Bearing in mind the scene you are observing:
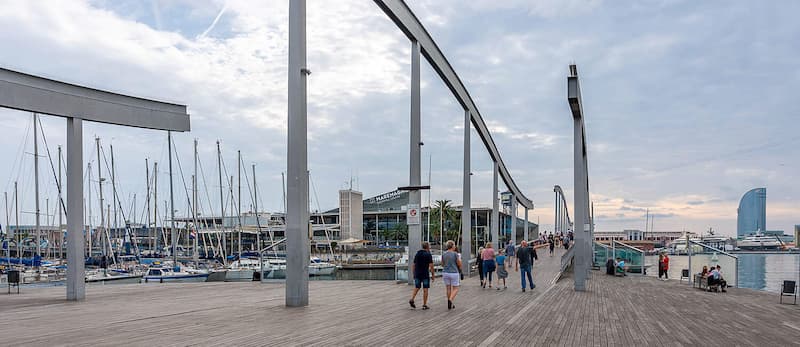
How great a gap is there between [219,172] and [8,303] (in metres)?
35.2

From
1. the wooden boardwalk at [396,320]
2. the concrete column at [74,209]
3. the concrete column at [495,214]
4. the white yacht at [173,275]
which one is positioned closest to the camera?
the wooden boardwalk at [396,320]

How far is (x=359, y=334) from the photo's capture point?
905cm

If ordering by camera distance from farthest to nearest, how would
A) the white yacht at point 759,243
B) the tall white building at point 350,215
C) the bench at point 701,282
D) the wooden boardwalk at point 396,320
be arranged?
the white yacht at point 759,243 → the tall white building at point 350,215 → the bench at point 701,282 → the wooden boardwalk at point 396,320

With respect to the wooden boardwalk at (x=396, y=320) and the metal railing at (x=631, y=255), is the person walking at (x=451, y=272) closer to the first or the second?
the wooden boardwalk at (x=396, y=320)

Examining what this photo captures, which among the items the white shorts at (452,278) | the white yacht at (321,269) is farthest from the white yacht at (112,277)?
the white shorts at (452,278)

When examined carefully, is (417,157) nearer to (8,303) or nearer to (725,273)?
(8,303)

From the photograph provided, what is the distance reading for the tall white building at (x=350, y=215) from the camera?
263 feet

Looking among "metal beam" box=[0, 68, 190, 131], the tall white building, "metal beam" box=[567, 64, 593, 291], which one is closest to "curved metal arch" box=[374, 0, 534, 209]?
"metal beam" box=[567, 64, 593, 291]

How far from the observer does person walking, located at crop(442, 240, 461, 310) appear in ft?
42.3

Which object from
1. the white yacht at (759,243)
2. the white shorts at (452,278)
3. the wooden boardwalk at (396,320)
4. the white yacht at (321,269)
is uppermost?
the white shorts at (452,278)

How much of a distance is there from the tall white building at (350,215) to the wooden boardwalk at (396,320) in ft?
205

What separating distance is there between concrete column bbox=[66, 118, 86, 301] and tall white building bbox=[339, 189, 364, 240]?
63.1 m

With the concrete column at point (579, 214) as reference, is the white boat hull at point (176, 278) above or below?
below

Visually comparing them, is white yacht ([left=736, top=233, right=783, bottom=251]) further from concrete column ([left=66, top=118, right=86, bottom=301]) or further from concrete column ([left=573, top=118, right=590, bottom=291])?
concrete column ([left=66, top=118, right=86, bottom=301])
